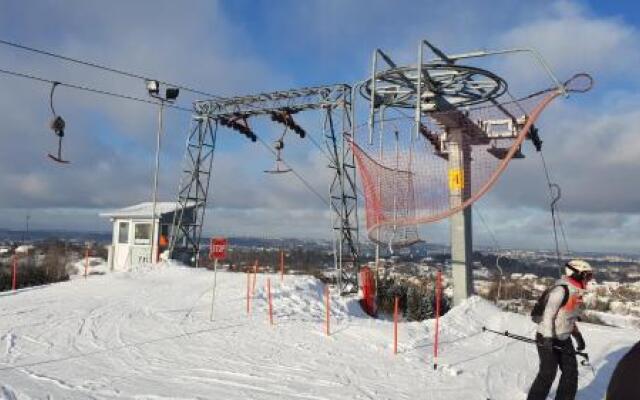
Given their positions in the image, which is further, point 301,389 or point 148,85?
point 148,85

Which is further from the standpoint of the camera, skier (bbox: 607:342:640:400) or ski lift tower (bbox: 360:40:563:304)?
ski lift tower (bbox: 360:40:563:304)

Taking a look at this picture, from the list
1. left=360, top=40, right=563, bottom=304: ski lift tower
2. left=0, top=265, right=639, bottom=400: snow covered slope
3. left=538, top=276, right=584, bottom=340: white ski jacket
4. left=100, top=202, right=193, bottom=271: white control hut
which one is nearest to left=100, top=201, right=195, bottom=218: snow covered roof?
left=100, top=202, right=193, bottom=271: white control hut

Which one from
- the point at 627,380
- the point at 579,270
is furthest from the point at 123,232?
the point at 627,380

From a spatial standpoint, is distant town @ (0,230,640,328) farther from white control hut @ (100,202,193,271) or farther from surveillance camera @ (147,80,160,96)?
surveillance camera @ (147,80,160,96)

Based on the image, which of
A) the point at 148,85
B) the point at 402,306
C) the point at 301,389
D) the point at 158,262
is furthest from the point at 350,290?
the point at 301,389

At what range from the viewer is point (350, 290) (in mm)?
20766

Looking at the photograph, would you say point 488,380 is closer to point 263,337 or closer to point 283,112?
point 263,337

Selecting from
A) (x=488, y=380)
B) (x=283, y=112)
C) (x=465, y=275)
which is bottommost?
(x=488, y=380)

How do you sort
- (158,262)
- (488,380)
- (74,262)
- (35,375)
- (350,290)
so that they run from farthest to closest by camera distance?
1. (74,262)
2. (158,262)
3. (350,290)
4. (488,380)
5. (35,375)

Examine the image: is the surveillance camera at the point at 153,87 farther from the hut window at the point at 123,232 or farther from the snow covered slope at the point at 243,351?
the snow covered slope at the point at 243,351

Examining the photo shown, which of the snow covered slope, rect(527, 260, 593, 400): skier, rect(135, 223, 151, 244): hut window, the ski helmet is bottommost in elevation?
the snow covered slope

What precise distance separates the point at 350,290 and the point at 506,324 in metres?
6.18

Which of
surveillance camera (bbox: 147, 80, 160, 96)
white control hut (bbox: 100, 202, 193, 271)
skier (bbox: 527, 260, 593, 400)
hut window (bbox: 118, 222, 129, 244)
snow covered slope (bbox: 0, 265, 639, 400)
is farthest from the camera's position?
hut window (bbox: 118, 222, 129, 244)

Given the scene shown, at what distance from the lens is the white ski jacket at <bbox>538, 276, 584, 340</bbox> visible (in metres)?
7.44
